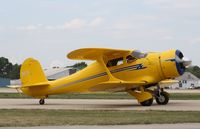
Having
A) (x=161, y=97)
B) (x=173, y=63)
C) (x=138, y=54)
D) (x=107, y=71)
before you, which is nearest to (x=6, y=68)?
(x=107, y=71)

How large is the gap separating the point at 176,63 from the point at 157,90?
2303 mm

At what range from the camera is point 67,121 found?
46.5 ft

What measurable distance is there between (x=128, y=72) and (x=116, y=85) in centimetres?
118

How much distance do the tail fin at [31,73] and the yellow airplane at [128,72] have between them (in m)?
1.81

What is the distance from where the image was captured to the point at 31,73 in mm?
26141

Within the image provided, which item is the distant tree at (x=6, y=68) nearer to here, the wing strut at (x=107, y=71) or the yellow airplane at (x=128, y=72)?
the yellow airplane at (x=128, y=72)

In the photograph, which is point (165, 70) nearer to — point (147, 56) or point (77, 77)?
point (147, 56)

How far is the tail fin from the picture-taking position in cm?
2612

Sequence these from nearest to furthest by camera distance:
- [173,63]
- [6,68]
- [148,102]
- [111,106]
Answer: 1. [173,63]
2. [148,102]
3. [111,106]
4. [6,68]

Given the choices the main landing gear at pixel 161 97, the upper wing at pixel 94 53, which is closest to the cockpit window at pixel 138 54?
the upper wing at pixel 94 53

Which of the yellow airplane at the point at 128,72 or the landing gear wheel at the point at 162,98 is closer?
the yellow airplane at the point at 128,72

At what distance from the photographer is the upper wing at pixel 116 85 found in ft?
71.3

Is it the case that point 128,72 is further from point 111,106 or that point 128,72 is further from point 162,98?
point 162,98

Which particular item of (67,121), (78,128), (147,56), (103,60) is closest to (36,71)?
(103,60)
